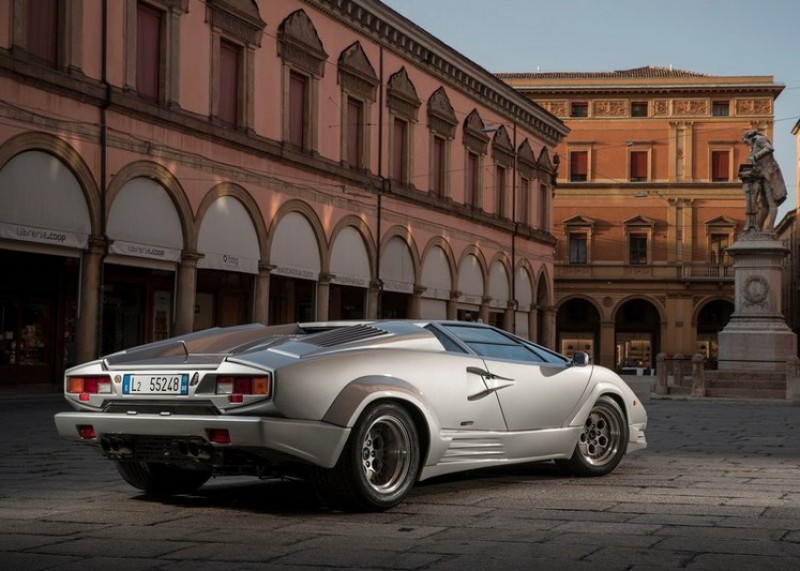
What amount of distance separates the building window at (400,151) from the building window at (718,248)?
33.0 meters

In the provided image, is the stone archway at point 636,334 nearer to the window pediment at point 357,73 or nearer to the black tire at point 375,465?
the window pediment at point 357,73

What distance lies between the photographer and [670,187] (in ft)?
219

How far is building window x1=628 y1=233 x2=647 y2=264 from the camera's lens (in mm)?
67062

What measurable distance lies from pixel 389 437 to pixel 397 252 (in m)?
30.2

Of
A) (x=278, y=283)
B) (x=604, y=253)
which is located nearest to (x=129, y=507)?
(x=278, y=283)

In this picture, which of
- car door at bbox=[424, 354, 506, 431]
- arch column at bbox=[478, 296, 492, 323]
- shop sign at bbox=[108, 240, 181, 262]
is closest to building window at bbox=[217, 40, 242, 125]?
shop sign at bbox=[108, 240, 181, 262]

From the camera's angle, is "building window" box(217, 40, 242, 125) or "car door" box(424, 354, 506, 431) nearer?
"car door" box(424, 354, 506, 431)

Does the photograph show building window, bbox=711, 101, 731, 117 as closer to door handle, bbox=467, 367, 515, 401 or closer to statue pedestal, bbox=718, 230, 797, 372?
statue pedestal, bbox=718, 230, 797, 372

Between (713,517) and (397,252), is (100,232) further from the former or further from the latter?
(713,517)

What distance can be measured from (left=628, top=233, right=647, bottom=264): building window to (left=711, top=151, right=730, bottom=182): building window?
17.0 ft

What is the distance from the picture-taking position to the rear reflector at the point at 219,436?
652 centimetres

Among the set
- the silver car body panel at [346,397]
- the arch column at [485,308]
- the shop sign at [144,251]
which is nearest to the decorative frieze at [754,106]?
the arch column at [485,308]

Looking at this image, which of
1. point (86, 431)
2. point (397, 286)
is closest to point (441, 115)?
point (397, 286)

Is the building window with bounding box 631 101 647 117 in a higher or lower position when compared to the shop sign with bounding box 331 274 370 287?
higher
